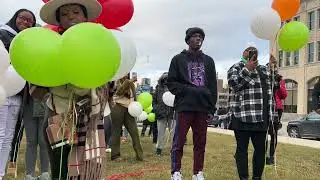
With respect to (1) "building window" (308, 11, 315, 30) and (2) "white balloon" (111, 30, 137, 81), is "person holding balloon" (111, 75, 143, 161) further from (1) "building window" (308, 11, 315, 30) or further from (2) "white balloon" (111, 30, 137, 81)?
(1) "building window" (308, 11, 315, 30)

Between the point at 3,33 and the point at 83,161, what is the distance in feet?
7.02

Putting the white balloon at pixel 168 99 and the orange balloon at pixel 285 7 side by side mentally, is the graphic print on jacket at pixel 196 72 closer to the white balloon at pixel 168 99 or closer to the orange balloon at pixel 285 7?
the orange balloon at pixel 285 7

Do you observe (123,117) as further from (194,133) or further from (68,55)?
(68,55)

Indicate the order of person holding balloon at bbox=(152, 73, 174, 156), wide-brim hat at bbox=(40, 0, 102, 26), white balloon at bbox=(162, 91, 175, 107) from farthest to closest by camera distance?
person holding balloon at bbox=(152, 73, 174, 156) → white balloon at bbox=(162, 91, 175, 107) → wide-brim hat at bbox=(40, 0, 102, 26)

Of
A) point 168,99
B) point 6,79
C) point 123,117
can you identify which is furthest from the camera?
point 168,99

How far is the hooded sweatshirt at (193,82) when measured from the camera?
5.58 metres

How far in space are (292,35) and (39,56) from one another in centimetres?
363

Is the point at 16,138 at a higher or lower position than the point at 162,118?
lower

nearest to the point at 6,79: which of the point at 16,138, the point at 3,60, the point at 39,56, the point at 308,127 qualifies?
the point at 3,60

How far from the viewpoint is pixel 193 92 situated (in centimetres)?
556

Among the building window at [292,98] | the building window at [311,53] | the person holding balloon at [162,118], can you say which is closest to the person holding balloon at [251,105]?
the person holding balloon at [162,118]

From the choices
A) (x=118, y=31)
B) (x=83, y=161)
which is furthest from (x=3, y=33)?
(x=83, y=161)

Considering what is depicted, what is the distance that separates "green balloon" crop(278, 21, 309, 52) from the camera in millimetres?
5621

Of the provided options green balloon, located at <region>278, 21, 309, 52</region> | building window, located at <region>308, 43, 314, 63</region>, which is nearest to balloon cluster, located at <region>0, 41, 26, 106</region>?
green balloon, located at <region>278, 21, 309, 52</region>
